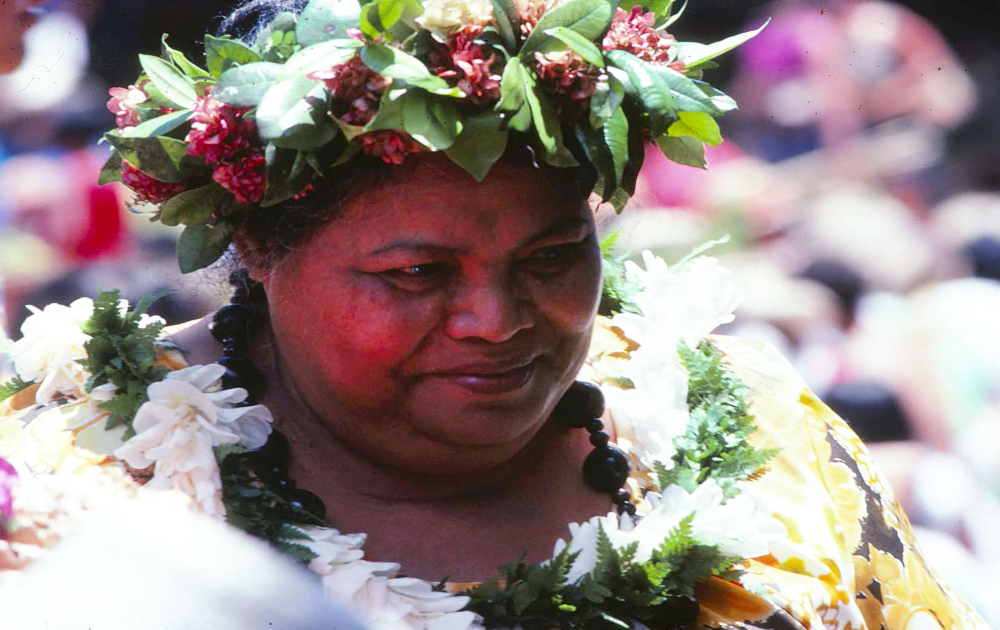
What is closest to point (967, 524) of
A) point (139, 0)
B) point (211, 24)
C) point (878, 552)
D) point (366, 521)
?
point (878, 552)

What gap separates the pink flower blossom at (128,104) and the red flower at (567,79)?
2.27 ft

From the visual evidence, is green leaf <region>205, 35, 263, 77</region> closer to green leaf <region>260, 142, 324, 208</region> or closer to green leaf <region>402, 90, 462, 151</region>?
green leaf <region>260, 142, 324, 208</region>

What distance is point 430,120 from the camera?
1.79m

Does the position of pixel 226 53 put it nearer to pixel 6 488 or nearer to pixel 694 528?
pixel 6 488

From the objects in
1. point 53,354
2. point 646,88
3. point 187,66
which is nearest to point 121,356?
point 53,354

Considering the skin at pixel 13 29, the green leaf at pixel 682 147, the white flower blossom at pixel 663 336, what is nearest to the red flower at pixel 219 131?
the green leaf at pixel 682 147

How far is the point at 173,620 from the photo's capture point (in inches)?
48.6

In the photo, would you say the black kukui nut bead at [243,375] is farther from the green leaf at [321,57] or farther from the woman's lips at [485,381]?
the green leaf at [321,57]

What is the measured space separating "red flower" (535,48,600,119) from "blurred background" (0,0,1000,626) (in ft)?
4.78

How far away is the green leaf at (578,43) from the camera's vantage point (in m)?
1.84

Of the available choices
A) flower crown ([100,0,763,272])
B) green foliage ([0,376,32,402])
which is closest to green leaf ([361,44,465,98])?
flower crown ([100,0,763,272])

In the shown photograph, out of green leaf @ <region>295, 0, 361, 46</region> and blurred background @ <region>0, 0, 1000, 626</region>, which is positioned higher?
green leaf @ <region>295, 0, 361, 46</region>

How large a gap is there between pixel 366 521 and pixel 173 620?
82 cm

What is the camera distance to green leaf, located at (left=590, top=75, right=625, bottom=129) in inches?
74.4
